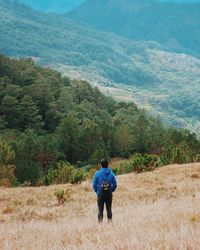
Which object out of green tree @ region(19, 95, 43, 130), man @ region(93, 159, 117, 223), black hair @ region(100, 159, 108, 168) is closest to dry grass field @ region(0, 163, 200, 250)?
man @ region(93, 159, 117, 223)

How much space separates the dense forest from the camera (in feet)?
234

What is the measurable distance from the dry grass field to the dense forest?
27.0 ft

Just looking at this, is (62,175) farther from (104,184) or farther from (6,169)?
(104,184)

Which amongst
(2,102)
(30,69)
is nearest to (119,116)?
(30,69)

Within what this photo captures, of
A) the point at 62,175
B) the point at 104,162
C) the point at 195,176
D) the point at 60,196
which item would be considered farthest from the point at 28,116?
the point at 104,162

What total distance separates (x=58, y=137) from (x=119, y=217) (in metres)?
99.6

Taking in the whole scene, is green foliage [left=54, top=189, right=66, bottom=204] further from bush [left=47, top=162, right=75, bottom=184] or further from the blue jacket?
bush [left=47, top=162, right=75, bottom=184]

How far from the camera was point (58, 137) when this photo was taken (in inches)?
4454

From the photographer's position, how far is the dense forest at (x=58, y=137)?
71.2m

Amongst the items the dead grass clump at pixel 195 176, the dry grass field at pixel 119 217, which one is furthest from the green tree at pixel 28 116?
the dead grass clump at pixel 195 176

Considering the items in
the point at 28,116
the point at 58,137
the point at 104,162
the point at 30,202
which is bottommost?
the point at 30,202

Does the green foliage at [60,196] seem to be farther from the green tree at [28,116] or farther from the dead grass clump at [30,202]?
the green tree at [28,116]

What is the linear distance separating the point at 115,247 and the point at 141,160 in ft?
144

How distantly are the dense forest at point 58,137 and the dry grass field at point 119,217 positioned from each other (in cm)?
823
